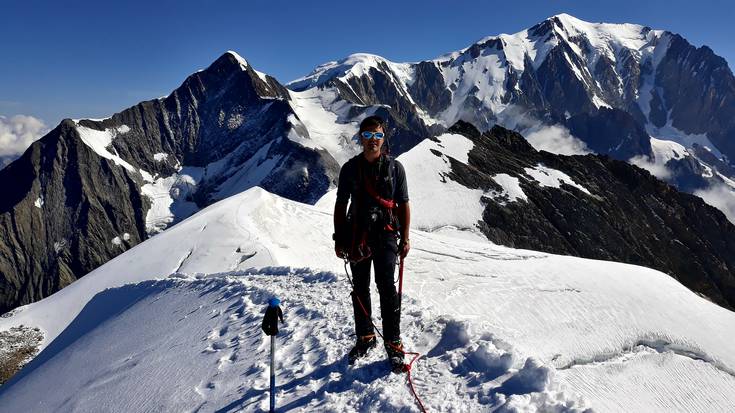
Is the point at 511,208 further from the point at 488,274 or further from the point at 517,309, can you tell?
the point at 517,309

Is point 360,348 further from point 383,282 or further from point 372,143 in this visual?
point 372,143

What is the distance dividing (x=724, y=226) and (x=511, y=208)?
6237 centimetres

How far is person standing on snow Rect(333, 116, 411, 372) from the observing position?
26.4ft

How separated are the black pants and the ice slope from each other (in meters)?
0.72

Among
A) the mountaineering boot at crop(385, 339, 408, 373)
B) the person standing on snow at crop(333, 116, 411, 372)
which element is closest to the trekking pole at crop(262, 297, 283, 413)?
the person standing on snow at crop(333, 116, 411, 372)

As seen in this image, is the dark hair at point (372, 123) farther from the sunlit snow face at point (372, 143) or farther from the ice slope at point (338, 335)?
the ice slope at point (338, 335)

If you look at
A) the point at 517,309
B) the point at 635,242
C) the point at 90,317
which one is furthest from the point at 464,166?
the point at 90,317

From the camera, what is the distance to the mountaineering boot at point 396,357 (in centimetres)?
811

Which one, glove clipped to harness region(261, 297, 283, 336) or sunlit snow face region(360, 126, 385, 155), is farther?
sunlit snow face region(360, 126, 385, 155)

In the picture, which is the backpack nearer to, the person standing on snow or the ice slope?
the person standing on snow

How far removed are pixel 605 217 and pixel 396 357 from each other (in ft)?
285

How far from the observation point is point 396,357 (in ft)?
26.7

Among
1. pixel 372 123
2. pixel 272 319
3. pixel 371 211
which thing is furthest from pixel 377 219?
pixel 272 319

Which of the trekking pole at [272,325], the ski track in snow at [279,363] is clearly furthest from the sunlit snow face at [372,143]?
the ski track in snow at [279,363]
